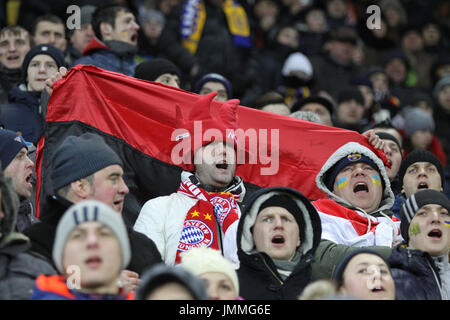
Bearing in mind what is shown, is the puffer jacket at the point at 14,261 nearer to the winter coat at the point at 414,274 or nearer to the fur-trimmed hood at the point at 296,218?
the fur-trimmed hood at the point at 296,218

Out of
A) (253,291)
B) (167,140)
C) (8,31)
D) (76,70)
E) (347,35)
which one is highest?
(347,35)

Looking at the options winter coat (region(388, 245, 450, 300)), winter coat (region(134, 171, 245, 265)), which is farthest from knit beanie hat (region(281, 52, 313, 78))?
winter coat (region(388, 245, 450, 300))

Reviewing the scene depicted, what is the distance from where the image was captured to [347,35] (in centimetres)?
1283

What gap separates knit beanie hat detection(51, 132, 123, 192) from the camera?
5789 millimetres

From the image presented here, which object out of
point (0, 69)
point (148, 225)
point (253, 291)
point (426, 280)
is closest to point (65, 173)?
point (148, 225)

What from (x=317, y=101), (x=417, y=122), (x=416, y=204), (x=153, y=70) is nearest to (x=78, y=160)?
(x=416, y=204)

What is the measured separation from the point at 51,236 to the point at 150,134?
2.33 meters

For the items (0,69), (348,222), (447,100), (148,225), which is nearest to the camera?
(148,225)

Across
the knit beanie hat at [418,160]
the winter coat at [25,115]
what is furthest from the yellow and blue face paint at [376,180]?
the winter coat at [25,115]

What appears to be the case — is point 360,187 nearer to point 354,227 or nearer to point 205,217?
point 354,227

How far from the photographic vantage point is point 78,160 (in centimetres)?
583

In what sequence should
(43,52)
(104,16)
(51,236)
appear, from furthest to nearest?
(104,16) < (43,52) < (51,236)

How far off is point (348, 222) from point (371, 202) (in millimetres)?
428

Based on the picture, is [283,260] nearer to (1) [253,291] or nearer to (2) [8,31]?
(1) [253,291]
